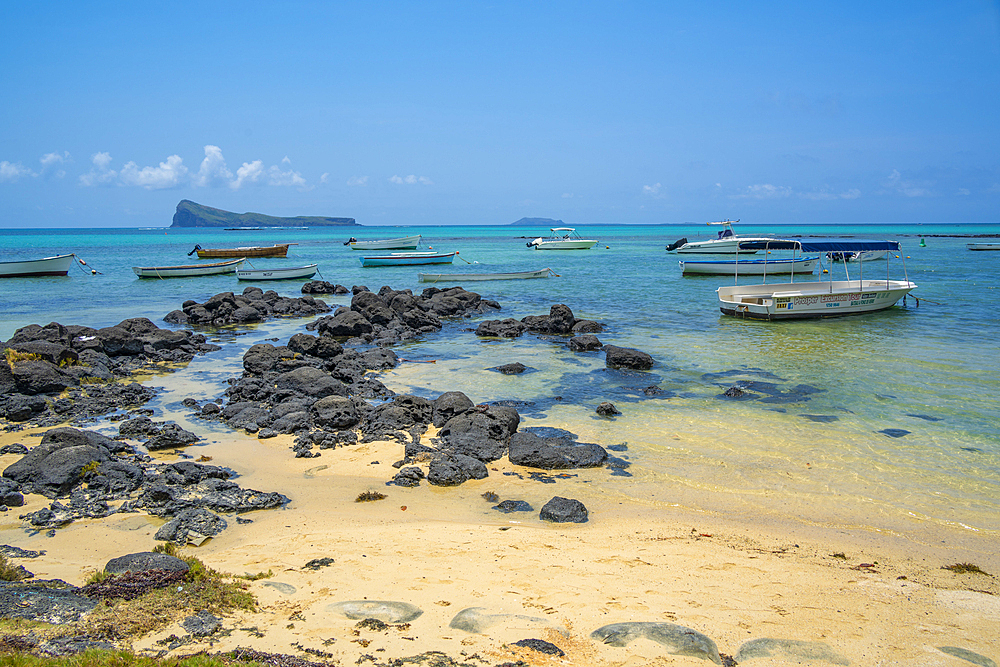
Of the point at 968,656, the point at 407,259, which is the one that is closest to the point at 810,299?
the point at 968,656

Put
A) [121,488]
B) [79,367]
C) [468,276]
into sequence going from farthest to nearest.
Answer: [468,276], [79,367], [121,488]

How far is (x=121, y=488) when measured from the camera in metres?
7.65

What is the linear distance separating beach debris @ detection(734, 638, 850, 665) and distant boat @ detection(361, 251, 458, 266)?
4718cm

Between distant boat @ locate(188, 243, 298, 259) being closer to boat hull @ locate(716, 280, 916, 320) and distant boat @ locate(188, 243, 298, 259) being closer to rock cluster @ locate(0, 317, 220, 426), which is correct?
rock cluster @ locate(0, 317, 220, 426)

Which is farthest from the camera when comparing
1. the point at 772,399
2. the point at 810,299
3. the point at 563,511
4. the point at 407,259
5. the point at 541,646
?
the point at 407,259

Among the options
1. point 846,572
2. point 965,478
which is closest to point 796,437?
point 965,478

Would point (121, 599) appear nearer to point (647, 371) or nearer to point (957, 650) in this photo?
point (957, 650)

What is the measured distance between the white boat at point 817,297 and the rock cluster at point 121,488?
792 inches

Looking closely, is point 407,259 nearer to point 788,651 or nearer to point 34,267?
point 34,267

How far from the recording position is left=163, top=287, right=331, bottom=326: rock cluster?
24094 mm

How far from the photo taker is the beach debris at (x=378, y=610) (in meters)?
4.77

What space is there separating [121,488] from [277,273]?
34.0 m

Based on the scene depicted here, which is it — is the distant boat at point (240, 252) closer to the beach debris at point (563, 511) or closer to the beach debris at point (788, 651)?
the beach debris at point (563, 511)

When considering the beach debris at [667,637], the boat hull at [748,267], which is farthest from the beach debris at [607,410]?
the boat hull at [748,267]
